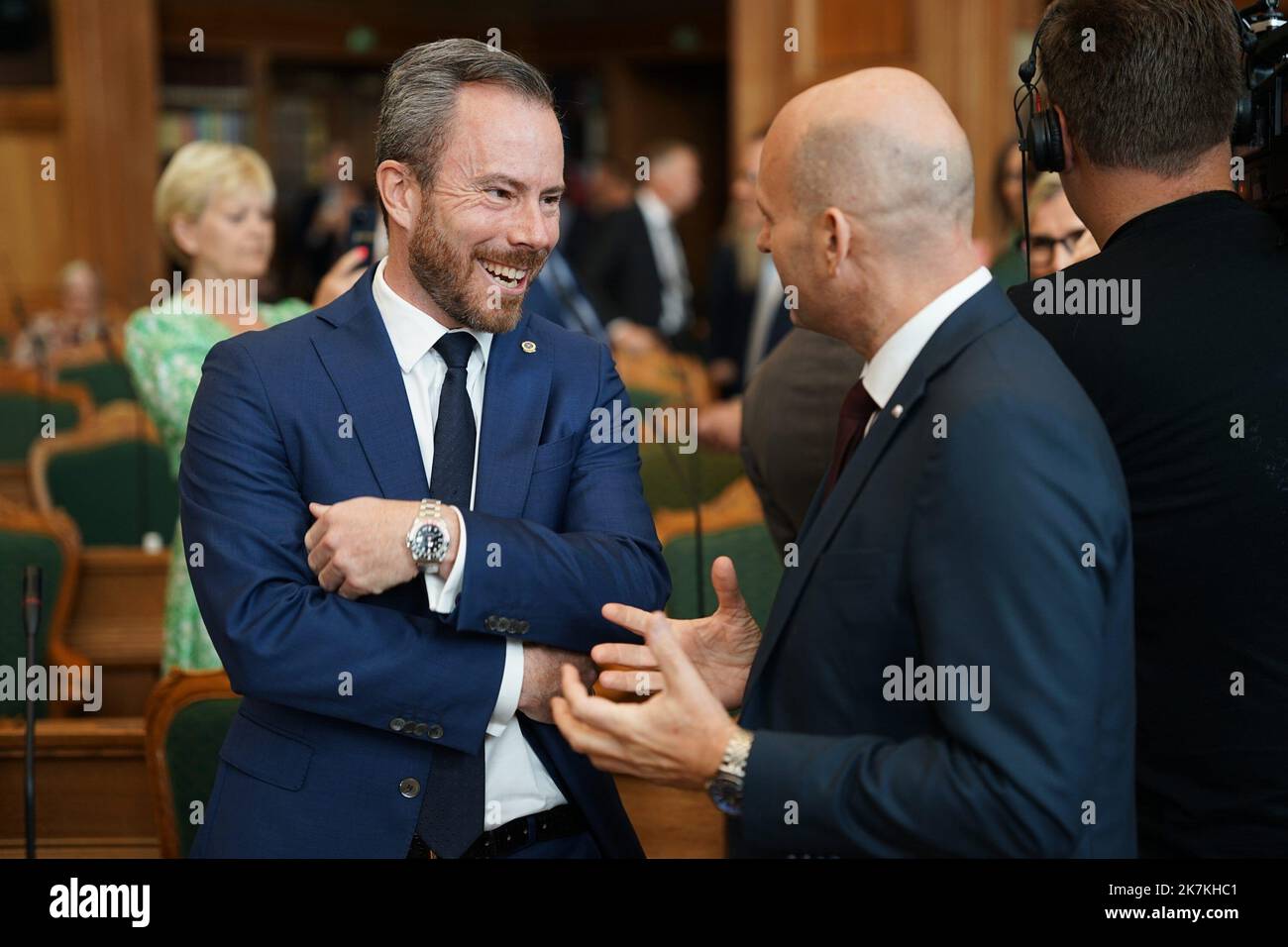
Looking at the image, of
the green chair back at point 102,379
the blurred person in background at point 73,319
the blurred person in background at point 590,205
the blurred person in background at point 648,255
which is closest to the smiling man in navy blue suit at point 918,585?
the green chair back at point 102,379

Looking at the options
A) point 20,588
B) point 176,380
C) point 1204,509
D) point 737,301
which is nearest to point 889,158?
point 1204,509

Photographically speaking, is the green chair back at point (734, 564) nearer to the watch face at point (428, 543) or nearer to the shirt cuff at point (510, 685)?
the shirt cuff at point (510, 685)

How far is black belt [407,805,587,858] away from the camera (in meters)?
1.70


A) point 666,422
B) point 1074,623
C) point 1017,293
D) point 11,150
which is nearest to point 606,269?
point 666,422

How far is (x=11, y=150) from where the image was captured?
11.0m

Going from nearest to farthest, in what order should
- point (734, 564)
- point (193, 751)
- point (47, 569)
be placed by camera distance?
point (193, 751) → point (734, 564) → point (47, 569)

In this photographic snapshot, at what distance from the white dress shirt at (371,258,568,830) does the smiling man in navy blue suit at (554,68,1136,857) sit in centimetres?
22

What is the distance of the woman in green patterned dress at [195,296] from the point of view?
2.88 metres

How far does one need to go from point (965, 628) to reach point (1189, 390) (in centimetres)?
53

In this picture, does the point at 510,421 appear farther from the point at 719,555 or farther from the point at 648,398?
the point at 648,398

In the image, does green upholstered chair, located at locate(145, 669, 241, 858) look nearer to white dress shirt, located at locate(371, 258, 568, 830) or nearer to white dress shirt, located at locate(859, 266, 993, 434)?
white dress shirt, located at locate(371, 258, 568, 830)

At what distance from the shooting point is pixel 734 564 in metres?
3.00

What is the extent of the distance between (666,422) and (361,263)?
128 cm

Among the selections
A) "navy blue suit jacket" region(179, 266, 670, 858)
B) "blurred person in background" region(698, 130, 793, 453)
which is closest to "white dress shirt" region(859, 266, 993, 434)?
"navy blue suit jacket" region(179, 266, 670, 858)
